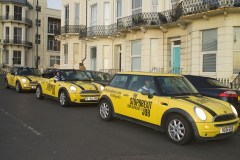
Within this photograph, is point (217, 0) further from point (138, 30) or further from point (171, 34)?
point (138, 30)

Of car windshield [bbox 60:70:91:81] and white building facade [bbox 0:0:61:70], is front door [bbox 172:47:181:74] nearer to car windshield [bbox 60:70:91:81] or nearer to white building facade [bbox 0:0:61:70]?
car windshield [bbox 60:70:91:81]

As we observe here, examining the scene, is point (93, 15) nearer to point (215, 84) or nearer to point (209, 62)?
point (209, 62)

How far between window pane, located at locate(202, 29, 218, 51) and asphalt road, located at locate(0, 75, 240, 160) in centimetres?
776

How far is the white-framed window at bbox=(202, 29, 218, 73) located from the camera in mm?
12641

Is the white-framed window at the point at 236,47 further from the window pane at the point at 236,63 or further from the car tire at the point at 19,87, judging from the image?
the car tire at the point at 19,87

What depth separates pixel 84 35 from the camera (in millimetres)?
23641

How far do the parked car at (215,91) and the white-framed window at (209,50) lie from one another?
4.85 metres

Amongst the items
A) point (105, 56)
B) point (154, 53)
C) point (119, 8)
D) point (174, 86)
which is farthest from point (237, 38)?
point (105, 56)

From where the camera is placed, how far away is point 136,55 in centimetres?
1808

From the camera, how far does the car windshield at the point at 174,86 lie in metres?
5.81

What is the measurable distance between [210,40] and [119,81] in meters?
8.07

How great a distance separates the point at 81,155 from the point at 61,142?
94 centimetres

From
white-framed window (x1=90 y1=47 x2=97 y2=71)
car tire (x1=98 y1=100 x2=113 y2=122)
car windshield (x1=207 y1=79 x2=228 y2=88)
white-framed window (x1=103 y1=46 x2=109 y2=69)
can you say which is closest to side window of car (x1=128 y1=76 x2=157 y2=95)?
car tire (x1=98 y1=100 x2=113 y2=122)

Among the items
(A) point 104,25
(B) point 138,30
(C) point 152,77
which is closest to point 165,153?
(C) point 152,77
